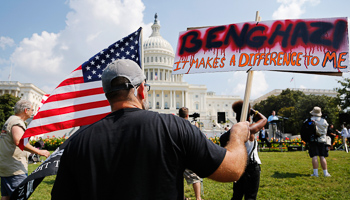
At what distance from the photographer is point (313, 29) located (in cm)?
296

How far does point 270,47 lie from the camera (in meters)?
3.04

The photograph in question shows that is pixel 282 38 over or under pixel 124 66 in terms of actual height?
over

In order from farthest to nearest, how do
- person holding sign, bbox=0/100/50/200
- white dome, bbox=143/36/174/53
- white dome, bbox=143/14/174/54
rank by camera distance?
white dome, bbox=143/14/174/54 → white dome, bbox=143/36/174/53 → person holding sign, bbox=0/100/50/200

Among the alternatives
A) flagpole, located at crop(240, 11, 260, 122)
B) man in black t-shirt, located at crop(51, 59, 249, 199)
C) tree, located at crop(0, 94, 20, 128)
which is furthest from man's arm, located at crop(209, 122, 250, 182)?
tree, located at crop(0, 94, 20, 128)

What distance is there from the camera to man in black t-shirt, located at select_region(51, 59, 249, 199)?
1.48 meters

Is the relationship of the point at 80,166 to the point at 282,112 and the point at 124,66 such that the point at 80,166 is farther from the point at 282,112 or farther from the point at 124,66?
the point at 282,112

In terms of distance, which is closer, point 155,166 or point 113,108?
point 155,166

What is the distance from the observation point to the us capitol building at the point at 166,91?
75.9 meters

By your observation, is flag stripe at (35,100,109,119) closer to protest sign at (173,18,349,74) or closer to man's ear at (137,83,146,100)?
protest sign at (173,18,349,74)

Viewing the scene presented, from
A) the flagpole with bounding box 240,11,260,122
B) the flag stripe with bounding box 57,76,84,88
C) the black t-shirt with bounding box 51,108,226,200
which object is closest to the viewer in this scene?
the black t-shirt with bounding box 51,108,226,200

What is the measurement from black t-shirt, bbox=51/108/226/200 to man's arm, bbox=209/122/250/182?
0.05 m

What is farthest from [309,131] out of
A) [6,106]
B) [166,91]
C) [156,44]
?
[156,44]

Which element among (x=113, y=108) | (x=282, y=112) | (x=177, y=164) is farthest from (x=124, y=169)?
(x=282, y=112)

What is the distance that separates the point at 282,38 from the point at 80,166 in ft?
8.82
